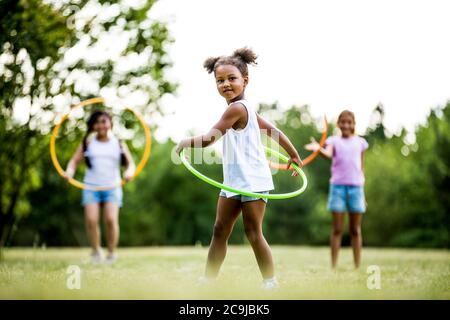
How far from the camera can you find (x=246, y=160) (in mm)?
4184

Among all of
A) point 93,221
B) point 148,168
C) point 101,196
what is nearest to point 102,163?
point 101,196

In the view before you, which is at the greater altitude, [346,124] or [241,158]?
[346,124]

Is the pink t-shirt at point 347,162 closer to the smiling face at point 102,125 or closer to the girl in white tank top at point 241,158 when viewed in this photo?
the girl in white tank top at point 241,158

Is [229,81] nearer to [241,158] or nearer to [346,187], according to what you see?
[241,158]

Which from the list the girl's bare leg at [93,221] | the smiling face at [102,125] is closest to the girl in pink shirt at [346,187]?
the smiling face at [102,125]

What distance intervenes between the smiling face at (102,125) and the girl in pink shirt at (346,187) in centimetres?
277

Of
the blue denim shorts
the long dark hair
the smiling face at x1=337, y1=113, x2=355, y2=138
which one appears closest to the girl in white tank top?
the smiling face at x1=337, y1=113, x2=355, y2=138

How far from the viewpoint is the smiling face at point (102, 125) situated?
7402mm

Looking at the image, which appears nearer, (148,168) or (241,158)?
(241,158)

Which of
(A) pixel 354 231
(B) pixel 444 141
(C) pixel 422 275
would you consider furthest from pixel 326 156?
(B) pixel 444 141

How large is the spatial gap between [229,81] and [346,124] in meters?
2.87

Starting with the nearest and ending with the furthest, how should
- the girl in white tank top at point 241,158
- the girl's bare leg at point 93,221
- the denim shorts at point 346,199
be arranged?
the girl in white tank top at point 241,158 < the denim shorts at point 346,199 < the girl's bare leg at point 93,221

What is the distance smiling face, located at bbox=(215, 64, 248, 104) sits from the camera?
13.9 feet

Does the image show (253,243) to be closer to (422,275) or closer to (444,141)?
(422,275)
